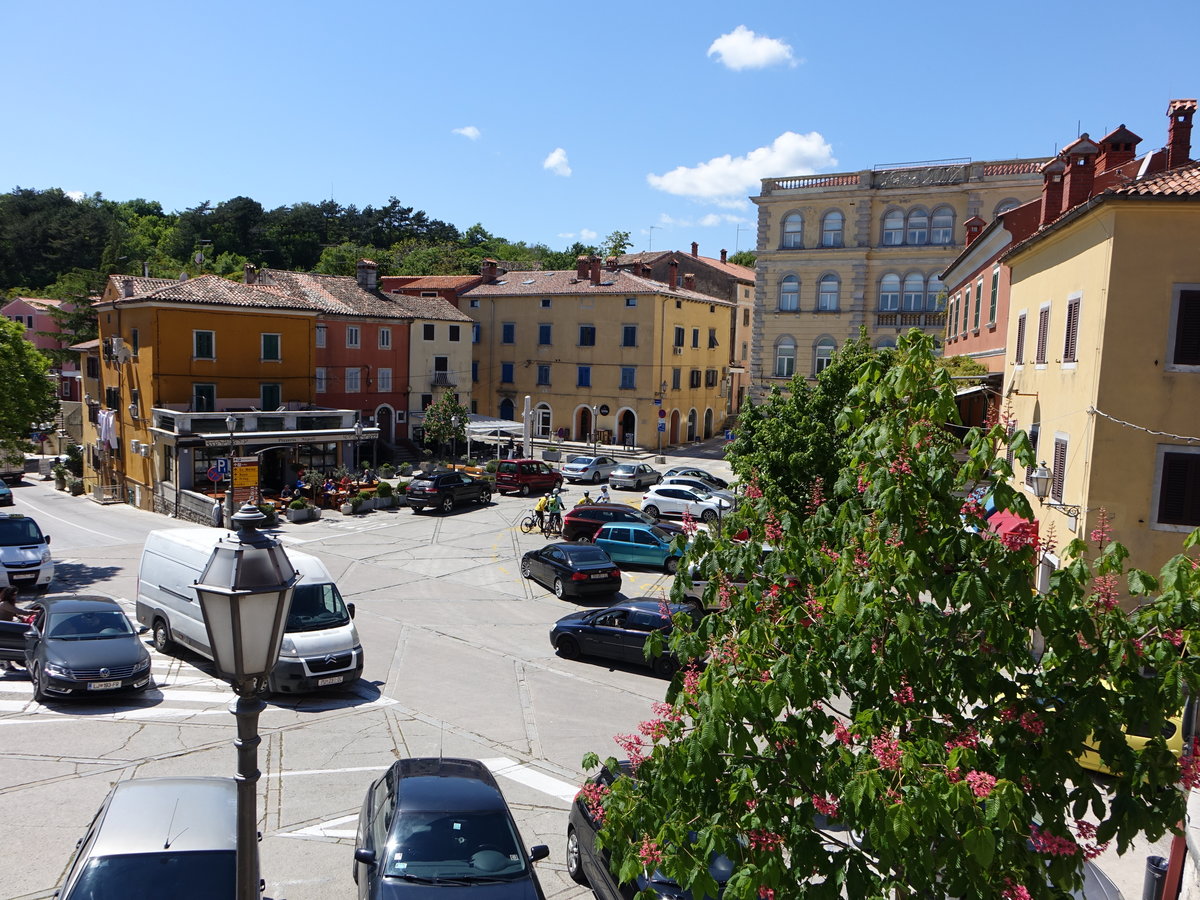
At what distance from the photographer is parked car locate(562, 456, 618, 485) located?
147 feet

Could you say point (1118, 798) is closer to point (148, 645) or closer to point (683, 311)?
point (148, 645)

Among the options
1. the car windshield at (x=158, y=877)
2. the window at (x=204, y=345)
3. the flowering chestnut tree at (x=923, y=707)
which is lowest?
the car windshield at (x=158, y=877)

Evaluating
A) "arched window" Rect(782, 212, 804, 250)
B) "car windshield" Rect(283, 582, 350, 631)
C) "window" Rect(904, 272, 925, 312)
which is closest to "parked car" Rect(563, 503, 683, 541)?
"car windshield" Rect(283, 582, 350, 631)

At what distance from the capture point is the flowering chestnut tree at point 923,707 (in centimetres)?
487

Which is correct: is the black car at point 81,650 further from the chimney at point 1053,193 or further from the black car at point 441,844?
the chimney at point 1053,193

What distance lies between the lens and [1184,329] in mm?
15625

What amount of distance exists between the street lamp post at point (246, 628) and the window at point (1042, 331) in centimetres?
1898

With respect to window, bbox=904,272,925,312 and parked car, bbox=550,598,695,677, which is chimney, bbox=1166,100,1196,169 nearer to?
parked car, bbox=550,598,695,677

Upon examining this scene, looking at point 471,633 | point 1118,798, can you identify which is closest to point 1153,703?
point 1118,798

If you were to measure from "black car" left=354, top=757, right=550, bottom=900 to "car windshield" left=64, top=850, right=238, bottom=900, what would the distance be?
1.21 metres

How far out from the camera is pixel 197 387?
1569 inches

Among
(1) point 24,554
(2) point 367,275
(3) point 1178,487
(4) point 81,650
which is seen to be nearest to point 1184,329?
(3) point 1178,487

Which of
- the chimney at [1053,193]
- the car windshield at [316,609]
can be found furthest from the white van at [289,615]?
the chimney at [1053,193]

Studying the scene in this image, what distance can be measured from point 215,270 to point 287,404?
50202 millimetres
